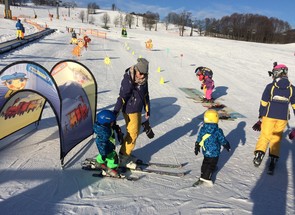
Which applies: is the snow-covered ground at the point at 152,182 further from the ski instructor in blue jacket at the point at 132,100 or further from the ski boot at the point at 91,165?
the ski instructor in blue jacket at the point at 132,100

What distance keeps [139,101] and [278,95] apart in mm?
2645

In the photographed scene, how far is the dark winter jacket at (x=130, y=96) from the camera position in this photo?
207 inches

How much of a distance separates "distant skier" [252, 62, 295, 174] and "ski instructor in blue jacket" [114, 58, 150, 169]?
240cm

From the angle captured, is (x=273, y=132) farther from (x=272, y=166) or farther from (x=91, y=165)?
(x=91, y=165)

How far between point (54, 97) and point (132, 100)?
54.1 inches

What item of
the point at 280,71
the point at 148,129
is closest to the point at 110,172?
the point at 148,129

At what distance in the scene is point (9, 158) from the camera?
5441 mm

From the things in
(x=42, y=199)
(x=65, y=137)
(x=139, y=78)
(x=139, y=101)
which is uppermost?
(x=139, y=78)

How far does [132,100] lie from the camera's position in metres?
5.37

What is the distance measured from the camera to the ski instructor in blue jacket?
17.2 feet

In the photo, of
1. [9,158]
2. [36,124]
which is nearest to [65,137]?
[9,158]

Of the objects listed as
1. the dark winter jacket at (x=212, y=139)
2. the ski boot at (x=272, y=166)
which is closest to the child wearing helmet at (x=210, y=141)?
the dark winter jacket at (x=212, y=139)

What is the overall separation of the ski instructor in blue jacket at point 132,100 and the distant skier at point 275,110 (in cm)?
240

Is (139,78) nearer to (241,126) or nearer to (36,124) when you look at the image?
(36,124)
